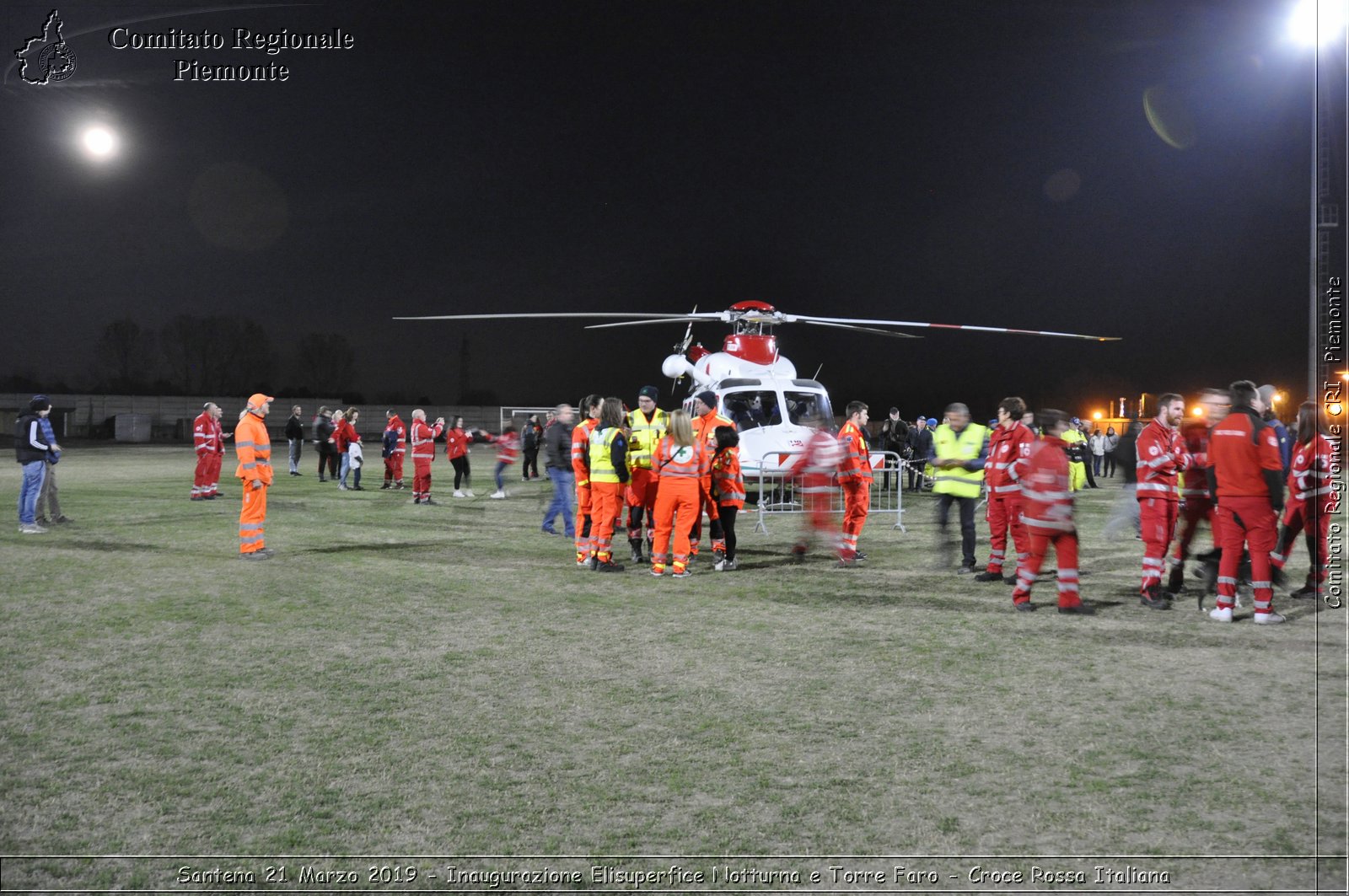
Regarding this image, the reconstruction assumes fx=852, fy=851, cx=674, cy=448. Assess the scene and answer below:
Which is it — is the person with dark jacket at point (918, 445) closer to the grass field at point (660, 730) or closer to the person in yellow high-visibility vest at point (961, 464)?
the person in yellow high-visibility vest at point (961, 464)

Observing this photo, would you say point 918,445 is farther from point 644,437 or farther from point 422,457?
point 644,437

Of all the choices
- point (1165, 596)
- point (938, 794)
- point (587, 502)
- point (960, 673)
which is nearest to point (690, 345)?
point (587, 502)

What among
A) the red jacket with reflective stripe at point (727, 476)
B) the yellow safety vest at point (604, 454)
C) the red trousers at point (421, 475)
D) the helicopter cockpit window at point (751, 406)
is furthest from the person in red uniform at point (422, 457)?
the red jacket with reflective stripe at point (727, 476)

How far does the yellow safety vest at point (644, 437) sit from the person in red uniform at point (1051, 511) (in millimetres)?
3970

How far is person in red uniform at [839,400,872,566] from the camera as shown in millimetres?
10414

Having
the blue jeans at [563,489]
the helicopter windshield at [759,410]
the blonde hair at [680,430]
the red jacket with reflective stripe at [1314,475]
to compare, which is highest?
the helicopter windshield at [759,410]

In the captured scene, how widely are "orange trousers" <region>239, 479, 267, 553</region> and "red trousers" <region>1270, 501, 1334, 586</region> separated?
1086cm

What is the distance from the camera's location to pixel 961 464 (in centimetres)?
956

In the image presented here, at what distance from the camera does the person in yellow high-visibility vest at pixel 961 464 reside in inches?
371

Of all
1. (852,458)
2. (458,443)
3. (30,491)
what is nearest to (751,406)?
(852,458)

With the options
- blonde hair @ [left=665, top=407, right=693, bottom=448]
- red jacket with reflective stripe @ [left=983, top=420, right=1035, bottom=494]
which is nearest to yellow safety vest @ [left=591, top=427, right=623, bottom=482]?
blonde hair @ [left=665, top=407, right=693, bottom=448]

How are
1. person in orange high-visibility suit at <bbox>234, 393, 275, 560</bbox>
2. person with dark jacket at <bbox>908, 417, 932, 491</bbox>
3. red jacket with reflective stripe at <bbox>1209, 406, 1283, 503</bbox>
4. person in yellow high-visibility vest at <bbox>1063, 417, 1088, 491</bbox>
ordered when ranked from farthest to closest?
person with dark jacket at <bbox>908, 417, 932, 491</bbox> < person in yellow high-visibility vest at <bbox>1063, 417, 1088, 491</bbox> < person in orange high-visibility suit at <bbox>234, 393, 275, 560</bbox> < red jacket with reflective stripe at <bbox>1209, 406, 1283, 503</bbox>

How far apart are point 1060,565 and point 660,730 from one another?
15.2 feet

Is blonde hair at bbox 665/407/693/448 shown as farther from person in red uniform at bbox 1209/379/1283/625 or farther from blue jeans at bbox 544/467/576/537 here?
person in red uniform at bbox 1209/379/1283/625
